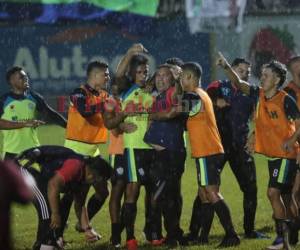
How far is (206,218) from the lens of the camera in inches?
382

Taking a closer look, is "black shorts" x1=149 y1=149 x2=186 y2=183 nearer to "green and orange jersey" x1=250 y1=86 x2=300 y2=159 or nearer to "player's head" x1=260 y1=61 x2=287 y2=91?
"green and orange jersey" x1=250 y1=86 x2=300 y2=159

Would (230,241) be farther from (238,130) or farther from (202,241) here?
(238,130)

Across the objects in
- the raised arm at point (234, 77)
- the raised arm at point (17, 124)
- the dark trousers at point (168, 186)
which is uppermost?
the raised arm at point (234, 77)

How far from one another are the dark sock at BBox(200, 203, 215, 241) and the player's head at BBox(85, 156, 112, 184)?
4.32 feet

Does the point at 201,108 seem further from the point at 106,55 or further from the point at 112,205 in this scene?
the point at 106,55

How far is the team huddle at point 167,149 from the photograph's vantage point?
28.9 ft

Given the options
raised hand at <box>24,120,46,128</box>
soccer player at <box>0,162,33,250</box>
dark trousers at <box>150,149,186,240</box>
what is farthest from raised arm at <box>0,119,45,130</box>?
soccer player at <box>0,162,33,250</box>

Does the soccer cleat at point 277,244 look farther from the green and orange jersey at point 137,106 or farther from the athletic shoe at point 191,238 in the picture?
the green and orange jersey at point 137,106

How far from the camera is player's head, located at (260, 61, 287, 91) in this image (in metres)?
9.16

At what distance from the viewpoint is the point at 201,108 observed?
931cm

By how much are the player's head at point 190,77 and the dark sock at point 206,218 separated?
1217mm

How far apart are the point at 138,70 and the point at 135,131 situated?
0.63 m

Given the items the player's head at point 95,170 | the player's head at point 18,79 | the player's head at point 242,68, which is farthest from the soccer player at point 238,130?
the player's head at point 18,79

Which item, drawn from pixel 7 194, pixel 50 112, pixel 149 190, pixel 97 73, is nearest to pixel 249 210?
pixel 149 190
